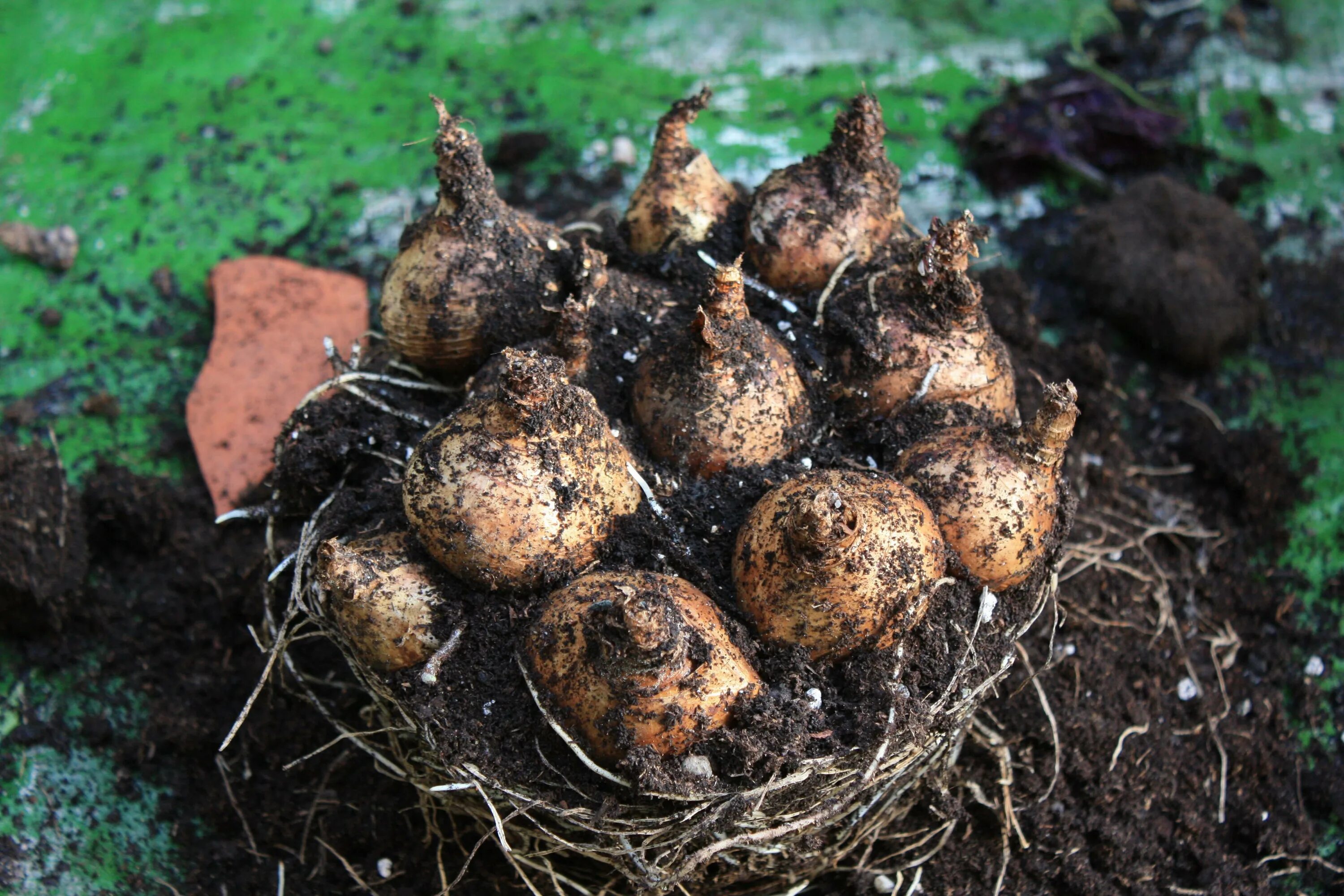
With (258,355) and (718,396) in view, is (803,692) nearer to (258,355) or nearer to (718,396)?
(718,396)

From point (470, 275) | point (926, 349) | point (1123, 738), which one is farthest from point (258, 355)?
point (1123, 738)

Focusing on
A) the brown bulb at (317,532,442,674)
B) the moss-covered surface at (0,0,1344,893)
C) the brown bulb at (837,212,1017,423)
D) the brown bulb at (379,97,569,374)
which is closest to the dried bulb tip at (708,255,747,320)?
the brown bulb at (837,212,1017,423)

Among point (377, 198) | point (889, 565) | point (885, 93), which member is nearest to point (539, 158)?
point (377, 198)

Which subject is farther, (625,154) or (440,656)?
(625,154)

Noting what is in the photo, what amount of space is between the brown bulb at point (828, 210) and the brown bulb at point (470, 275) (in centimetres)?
46

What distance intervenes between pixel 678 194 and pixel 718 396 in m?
0.64

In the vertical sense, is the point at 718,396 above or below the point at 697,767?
above

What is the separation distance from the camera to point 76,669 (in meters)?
2.59

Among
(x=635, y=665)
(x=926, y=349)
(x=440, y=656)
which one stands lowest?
(x=440, y=656)

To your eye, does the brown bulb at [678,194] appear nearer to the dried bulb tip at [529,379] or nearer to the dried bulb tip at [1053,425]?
the dried bulb tip at [529,379]

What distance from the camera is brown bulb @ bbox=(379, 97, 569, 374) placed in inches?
90.9

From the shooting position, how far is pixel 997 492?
6.60 ft

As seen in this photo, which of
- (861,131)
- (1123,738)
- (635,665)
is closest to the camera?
(635,665)

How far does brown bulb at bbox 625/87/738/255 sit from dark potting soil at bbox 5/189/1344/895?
24cm
